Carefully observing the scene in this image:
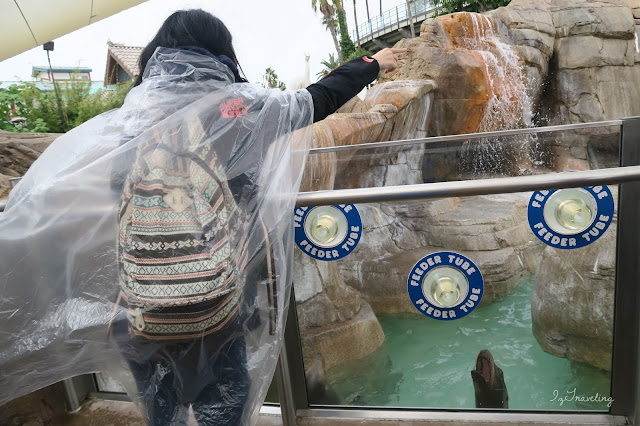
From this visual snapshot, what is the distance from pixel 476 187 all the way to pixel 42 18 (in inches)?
307

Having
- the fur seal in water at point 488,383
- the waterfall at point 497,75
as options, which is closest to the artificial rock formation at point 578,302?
the fur seal in water at point 488,383

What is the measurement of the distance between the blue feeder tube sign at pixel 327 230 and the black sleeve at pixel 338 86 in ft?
1.08

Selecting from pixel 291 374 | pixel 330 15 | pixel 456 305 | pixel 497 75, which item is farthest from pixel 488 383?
pixel 330 15

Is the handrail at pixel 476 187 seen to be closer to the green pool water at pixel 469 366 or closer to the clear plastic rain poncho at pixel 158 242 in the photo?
the clear plastic rain poncho at pixel 158 242

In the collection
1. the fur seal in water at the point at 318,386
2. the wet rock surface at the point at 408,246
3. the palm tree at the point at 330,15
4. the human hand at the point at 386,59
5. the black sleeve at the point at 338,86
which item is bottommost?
the fur seal in water at the point at 318,386

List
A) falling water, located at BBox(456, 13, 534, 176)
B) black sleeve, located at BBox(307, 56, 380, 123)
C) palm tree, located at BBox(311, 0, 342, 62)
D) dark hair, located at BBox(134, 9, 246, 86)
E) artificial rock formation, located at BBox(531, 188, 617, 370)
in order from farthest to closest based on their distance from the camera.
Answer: palm tree, located at BBox(311, 0, 342, 62), falling water, located at BBox(456, 13, 534, 176), artificial rock formation, located at BBox(531, 188, 617, 370), black sleeve, located at BBox(307, 56, 380, 123), dark hair, located at BBox(134, 9, 246, 86)

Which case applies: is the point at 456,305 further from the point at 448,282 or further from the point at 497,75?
the point at 497,75

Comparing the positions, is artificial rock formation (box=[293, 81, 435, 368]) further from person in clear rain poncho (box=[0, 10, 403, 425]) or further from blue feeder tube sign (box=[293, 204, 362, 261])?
person in clear rain poncho (box=[0, 10, 403, 425])

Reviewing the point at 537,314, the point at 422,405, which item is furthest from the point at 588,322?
Answer: the point at 422,405

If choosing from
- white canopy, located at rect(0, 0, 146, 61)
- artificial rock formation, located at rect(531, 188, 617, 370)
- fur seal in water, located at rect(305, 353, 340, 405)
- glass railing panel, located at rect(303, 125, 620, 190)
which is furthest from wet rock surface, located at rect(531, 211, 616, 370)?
white canopy, located at rect(0, 0, 146, 61)

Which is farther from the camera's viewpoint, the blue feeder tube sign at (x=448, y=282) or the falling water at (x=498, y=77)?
the falling water at (x=498, y=77)

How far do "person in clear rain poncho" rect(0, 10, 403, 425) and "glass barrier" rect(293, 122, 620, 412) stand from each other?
33 cm

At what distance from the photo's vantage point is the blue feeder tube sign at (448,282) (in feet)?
5.13

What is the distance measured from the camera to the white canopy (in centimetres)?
683
